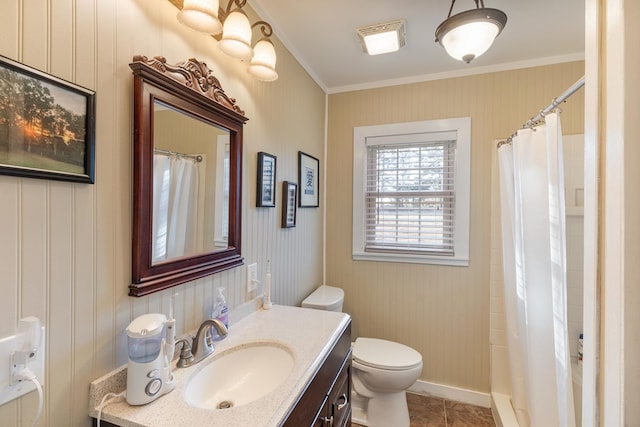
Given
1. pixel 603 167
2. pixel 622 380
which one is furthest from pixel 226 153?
pixel 622 380

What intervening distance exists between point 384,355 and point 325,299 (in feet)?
1.73

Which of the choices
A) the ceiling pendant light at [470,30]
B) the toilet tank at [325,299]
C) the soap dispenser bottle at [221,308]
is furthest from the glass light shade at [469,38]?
the toilet tank at [325,299]

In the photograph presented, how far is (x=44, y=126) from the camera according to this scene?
0.68m

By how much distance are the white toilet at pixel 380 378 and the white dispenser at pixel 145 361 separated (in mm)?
1263

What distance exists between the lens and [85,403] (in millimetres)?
792

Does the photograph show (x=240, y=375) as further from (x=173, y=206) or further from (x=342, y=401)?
(x=173, y=206)

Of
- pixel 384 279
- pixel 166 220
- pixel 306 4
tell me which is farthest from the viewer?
pixel 384 279

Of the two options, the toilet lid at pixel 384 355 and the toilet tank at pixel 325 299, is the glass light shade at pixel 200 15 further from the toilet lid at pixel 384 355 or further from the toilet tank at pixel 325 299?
the toilet lid at pixel 384 355

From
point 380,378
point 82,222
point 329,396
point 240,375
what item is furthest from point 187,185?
point 380,378

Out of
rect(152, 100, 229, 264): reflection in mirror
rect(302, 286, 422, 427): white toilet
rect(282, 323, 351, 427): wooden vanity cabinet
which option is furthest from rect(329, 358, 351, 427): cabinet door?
rect(152, 100, 229, 264): reflection in mirror

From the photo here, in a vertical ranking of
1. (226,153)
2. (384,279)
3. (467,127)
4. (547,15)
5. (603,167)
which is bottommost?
(384,279)

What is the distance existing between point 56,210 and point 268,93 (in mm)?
1216

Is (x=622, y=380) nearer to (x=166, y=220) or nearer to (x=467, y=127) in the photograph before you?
(x=166, y=220)

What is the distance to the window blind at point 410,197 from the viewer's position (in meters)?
2.28
